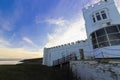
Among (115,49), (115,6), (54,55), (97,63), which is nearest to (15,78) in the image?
(97,63)

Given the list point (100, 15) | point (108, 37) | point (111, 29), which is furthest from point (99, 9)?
point (108, 37)

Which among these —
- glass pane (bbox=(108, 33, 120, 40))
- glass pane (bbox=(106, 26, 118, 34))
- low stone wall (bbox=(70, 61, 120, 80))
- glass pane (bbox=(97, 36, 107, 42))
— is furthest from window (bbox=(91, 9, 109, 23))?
low stone wall (bbox=(70, 61, 120, 80))

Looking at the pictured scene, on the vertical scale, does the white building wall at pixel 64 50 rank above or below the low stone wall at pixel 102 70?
above

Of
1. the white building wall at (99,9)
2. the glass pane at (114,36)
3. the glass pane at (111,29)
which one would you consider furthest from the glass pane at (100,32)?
the white building wall at (99,9)

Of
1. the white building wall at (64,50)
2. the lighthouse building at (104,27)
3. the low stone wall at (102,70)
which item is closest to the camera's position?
the low stone wall at (102,70)

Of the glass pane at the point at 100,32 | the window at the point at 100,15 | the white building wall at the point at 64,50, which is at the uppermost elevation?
the window at the point at 100,15

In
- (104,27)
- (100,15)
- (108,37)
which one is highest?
(100,15)

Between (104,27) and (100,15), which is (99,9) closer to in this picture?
(100,15)

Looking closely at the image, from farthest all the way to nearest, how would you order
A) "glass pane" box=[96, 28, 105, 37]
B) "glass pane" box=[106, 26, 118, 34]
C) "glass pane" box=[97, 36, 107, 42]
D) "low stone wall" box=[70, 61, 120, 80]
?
"glass pane" box=[96, 28, 105, 37], "glass pane" box=[97, 36, 107, 42], "glass pane" box=[106, 26, 118, 34], "low stone wall" box=[70, 61, 120, 80]

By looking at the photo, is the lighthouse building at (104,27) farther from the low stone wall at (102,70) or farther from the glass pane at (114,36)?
the low stone wall at (102,70)

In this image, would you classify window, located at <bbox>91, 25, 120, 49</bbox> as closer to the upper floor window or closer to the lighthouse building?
the lighthouse building

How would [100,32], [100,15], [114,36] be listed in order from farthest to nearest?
1. [100,15]
2. [100,32]
3. [114,36]

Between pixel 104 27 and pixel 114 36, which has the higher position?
pixel 104 27

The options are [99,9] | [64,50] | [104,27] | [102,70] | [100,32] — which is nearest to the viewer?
[102,70]
